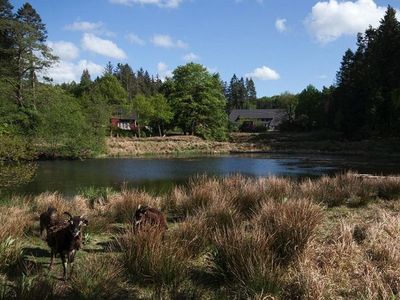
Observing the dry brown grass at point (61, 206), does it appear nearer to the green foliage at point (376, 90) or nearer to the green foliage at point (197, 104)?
the green foliage at point (376, 90)

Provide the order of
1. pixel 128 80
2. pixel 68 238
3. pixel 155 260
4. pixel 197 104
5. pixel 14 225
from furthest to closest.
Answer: pixel 128 80 < pixel 197 104 < pixel 14 225 < pixel 68 238 < pixel 155 260

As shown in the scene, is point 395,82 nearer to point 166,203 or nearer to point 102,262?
point 166,203

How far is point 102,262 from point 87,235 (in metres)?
2.36

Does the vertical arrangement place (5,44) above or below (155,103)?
above

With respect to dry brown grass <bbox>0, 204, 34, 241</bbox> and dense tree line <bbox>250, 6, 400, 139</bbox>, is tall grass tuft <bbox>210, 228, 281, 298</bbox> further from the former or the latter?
dense tree line <bbox>250, 6, 400, 139</bbox>

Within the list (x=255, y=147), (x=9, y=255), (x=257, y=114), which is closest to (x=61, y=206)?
(x=9, y=255)

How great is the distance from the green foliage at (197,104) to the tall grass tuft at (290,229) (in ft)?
216

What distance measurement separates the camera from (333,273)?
18.2ft

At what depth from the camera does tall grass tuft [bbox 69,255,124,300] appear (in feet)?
16.8

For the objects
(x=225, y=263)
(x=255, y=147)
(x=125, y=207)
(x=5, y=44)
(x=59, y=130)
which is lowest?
(x=255, y=147)

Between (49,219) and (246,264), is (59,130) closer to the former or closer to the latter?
(49,219)

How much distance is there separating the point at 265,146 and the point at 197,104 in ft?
48.8

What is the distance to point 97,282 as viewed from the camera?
5199 millimetres

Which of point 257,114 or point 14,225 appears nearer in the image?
point 14,225
